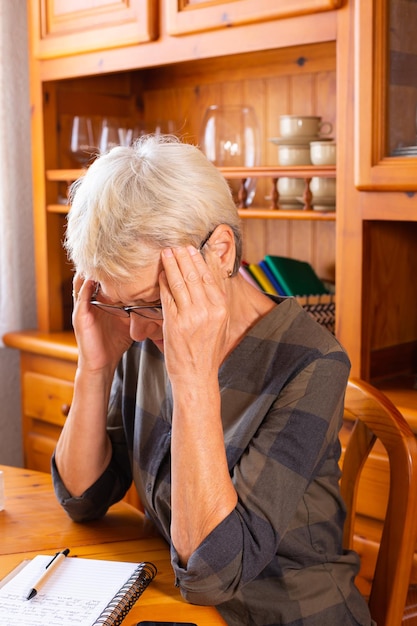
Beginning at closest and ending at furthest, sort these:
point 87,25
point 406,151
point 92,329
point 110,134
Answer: point 92,329 → point 406,151 → point 87,25 → point 110,134

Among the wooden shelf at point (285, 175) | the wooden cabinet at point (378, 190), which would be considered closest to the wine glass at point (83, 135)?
the wooden shelf at point (285, 175)

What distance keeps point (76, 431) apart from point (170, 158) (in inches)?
19.5

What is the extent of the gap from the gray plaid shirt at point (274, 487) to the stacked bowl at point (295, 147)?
0.81m

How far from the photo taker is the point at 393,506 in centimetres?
130

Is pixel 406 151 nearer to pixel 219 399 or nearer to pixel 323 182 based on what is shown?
pixel 323 182

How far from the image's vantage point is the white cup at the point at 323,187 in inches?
80.4

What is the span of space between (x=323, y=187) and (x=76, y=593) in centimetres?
122

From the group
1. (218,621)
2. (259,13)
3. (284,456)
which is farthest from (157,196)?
(259,13)

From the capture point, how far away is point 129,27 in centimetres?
229

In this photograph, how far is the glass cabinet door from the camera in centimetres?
173

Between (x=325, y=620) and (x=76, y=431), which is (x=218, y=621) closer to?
(x=325, y=620)

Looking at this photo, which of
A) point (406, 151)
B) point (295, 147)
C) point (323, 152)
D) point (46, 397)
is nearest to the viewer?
point (406, 151)

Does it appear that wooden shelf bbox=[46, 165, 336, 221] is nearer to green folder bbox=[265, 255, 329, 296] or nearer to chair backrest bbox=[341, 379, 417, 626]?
green folder bbox=[265, 255, 329, 296]

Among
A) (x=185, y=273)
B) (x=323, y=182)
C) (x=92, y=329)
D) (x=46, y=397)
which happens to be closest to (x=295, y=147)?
(x=323, y=182)
